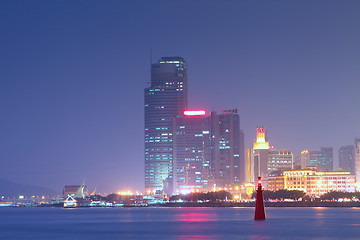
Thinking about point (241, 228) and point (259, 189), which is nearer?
point (259, 189)

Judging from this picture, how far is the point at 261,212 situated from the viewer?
11544 cm

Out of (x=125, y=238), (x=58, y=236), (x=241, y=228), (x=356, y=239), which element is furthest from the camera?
(x=241, y=228)

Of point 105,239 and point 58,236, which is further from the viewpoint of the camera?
point 58,236

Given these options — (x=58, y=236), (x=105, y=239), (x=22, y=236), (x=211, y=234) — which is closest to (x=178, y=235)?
(x=211, y=234)

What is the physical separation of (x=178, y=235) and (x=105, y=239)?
40.9ft

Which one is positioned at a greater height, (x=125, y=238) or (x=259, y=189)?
(x=259, y=189)

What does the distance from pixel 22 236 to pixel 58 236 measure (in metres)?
7.28

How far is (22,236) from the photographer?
116m

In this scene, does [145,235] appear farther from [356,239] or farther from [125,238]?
[356,239]

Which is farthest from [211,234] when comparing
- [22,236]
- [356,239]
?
[22,236]

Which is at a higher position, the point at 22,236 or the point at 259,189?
the point at 259,189

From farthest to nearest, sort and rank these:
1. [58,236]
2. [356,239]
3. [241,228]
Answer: [241,228] < [58,236] < [356,239]

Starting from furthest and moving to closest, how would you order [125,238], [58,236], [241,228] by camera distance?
1. [241,228]
2. [58,236]
3. [125,238]

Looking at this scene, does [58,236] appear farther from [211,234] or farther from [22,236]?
[211,234]
